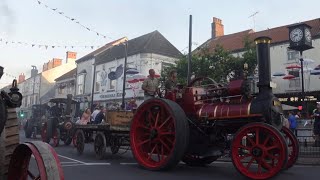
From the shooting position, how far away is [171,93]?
864 centimetres

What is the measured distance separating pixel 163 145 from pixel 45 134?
10.4 meters

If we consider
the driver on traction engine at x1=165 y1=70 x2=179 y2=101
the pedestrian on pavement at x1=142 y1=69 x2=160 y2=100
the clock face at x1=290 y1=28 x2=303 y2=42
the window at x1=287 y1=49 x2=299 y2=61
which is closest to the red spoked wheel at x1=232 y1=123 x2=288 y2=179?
the driver on traction engine at x1=165 y1=70 x2=179 y2=101

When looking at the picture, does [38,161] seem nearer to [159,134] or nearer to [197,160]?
[159,134]

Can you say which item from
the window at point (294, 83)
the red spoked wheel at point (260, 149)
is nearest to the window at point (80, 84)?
the window at point (294, 83)

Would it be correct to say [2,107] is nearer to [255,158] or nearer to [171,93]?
[255,158]

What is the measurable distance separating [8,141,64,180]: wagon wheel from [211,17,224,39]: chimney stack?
114 feet

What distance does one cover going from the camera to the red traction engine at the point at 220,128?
6.73 m

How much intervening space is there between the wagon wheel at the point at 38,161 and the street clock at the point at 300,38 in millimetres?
17101

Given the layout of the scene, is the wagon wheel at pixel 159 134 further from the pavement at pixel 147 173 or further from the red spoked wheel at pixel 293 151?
the red spoked wheel at pixel 293 151

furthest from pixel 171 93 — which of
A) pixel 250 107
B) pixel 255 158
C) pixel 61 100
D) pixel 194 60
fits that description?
pixel 194 60

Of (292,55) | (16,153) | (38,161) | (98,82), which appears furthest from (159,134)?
(98,82)

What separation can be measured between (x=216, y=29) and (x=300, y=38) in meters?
18.8

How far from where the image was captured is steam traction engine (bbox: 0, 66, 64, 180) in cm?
286

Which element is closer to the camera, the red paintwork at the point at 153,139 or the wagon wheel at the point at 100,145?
the red paintwork at the point at 153,139
